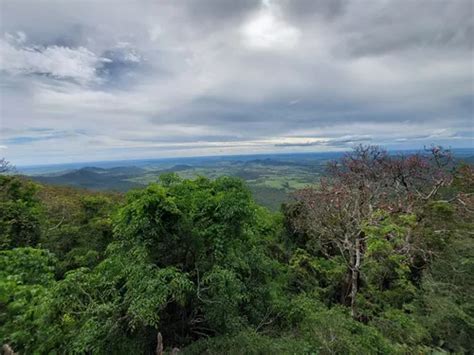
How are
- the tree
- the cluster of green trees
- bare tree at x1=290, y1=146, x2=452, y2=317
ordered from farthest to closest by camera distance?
bare tree at x1=290, y1=146, x2=452, y2=317 → the tree → the cluster of green trees

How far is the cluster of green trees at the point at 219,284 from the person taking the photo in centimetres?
593

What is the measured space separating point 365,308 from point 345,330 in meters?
6.39

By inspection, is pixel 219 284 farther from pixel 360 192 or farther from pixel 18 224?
pixel 18 224

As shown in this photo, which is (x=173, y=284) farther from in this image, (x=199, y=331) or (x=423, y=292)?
(x=423, y=292)

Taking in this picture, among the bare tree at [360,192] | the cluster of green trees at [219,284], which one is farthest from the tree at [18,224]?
the bare tree at [360,192]

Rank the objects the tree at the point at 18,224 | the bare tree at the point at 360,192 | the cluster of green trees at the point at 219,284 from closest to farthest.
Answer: the cluster of green trees at the point at 219,284 < the tree at the point at 18,224 < the bare tree at the point at 360,192

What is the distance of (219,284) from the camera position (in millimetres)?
6703

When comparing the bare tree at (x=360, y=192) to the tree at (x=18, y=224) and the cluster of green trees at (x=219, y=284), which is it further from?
the tree at (x=18, y=224)

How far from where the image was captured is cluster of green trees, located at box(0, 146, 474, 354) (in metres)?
5.93

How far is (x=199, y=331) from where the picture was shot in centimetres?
822

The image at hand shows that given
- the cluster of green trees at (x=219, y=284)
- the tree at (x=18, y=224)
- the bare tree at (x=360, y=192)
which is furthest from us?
the bare tree at (x=360, y=192)

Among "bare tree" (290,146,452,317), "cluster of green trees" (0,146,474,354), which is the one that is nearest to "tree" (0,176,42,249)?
"cluster of green trees" (0,146,474,354)

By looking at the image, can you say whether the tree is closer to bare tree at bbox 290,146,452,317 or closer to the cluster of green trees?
the cluster of green trees

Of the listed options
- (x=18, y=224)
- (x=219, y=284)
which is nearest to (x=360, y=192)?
(x=219, y=284)
